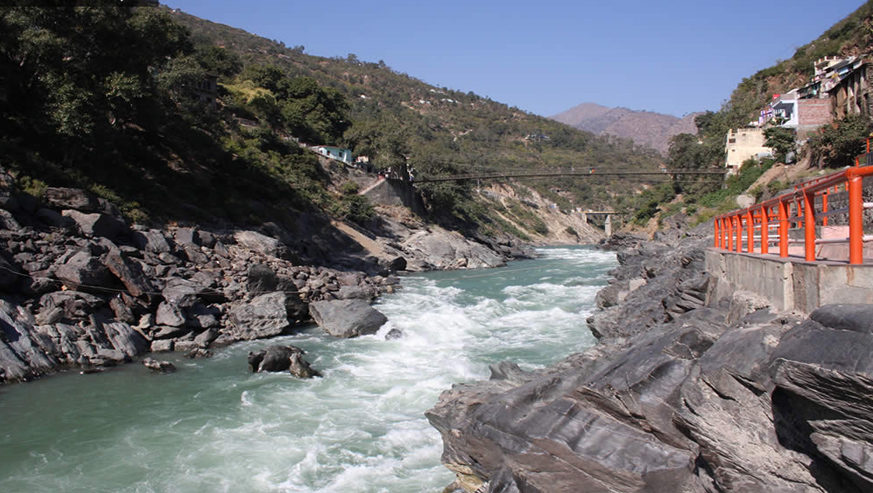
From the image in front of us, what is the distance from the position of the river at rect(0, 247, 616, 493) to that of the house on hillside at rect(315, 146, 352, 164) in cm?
2614

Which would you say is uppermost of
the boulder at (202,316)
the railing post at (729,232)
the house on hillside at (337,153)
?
the house on hillside at (337,153)

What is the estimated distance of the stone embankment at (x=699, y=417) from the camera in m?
3.37

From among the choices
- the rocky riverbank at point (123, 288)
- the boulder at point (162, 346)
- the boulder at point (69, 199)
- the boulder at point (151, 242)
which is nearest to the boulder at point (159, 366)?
the rocky riverbank at point (123, 288)

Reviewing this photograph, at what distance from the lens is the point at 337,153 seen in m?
39.3

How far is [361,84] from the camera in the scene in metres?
101

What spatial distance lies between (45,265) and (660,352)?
41.2ft

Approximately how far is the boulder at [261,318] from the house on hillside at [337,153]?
81.0 feet

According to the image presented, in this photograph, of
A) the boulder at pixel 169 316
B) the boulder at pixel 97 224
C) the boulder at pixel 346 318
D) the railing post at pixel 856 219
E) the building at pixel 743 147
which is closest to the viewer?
the railing post at pixel 856 219

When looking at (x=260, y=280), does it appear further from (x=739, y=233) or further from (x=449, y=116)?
(x=449, y=116)

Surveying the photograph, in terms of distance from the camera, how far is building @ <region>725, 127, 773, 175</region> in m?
33.7

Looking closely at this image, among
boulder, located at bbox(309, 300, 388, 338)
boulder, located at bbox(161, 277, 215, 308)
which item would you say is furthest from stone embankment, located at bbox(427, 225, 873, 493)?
boulder, located at bbox(161, 277, 215, 308)

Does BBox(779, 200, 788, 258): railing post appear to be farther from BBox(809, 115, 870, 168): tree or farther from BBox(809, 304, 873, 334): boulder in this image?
BBox(809, 115, 870, 168): tree

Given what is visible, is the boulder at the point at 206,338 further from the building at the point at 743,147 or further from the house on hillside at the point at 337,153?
the building at the point at 743,147

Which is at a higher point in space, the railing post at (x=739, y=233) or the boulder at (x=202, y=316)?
the railing post at (x=739, y=233)
